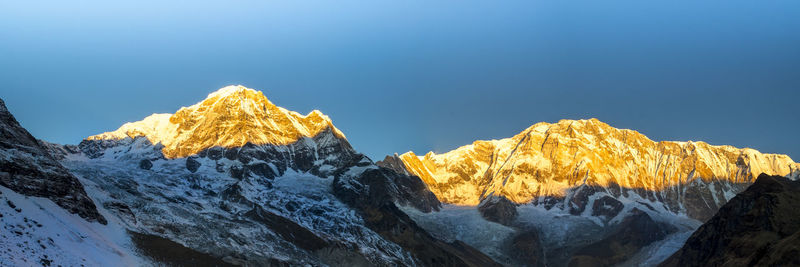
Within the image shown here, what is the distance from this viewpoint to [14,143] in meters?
119

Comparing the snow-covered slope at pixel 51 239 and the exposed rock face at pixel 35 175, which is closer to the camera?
the snow-covered slope at pixel 51 239

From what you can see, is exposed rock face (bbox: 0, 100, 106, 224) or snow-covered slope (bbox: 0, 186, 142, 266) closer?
snow-covered slope (bbox: 0, 186, 142, 266)

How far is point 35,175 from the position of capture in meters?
110

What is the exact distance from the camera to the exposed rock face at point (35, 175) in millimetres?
105062

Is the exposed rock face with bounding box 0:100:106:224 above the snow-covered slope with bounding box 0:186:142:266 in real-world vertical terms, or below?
above

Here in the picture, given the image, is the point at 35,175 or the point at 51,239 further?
the point at 35,175

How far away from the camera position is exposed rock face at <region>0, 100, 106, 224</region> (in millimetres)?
105062

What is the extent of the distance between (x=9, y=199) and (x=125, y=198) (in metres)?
81.1

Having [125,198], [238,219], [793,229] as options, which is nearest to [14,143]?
[125,198]

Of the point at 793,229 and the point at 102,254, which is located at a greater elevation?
the point at 793,229

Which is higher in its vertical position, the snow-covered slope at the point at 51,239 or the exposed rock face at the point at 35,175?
the exposed rock face at the point at 35,175

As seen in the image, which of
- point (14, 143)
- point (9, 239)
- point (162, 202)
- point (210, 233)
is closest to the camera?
point (9, 239)

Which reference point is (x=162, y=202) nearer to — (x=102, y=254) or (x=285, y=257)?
(x=285, y=257)

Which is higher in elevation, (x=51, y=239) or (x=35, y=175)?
(x=35, y=175)
